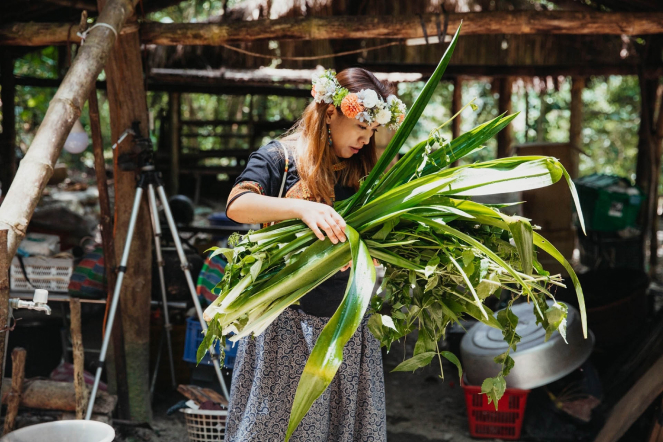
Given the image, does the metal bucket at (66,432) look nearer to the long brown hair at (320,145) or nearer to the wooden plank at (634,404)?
the long brown hair at (320,145)

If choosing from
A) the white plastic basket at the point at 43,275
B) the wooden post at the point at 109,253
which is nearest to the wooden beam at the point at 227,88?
the white plastic basket at the point at 43,275

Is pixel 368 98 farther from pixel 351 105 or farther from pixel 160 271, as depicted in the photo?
pixel 160 271

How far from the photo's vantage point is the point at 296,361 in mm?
2041

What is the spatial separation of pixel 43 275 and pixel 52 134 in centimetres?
208

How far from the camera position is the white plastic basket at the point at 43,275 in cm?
386

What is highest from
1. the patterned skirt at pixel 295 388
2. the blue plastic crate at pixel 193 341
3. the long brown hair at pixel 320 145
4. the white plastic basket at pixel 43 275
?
the long brown hair at pixel 320 145

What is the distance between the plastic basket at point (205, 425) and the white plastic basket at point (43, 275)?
137 centimetres

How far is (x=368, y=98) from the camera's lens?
72.6 inches

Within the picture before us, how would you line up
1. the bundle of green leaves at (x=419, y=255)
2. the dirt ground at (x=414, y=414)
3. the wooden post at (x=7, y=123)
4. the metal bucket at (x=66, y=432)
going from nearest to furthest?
the bundle of green leaves at (x=419, y=255) < the metal bucket at (x=66, y=432) < the dirt ground at (x=414, y=414) < the wooden post at (x=7, y=123)

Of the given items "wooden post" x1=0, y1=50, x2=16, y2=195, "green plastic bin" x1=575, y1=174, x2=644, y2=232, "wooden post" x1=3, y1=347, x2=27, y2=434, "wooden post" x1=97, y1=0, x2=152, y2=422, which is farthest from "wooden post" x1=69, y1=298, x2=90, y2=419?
"green plastic bin" x1=575, y1=174, x2=644, y2=232

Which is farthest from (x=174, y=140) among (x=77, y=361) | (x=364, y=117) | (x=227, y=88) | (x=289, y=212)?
(x=289, y=212)

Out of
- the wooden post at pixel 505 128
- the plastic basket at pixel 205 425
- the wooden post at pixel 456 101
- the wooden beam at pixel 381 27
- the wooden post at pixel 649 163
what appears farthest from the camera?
the wooden post at pixel 456 101

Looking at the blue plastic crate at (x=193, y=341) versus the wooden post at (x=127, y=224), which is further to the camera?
the blue plastic crate at (x=193, y=341)

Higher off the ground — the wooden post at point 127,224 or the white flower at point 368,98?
the white flower at point 368,98
